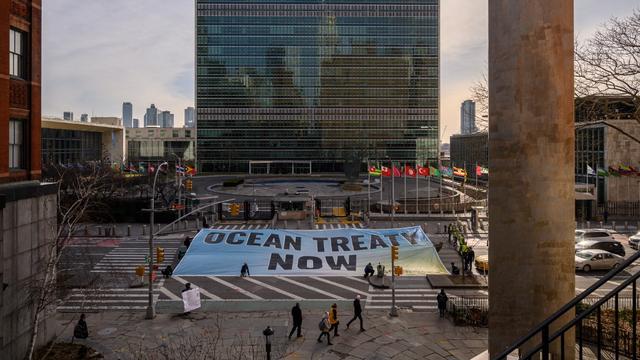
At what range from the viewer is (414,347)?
61.9 feet

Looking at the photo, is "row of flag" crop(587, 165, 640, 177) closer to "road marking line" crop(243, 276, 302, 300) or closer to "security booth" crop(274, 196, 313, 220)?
"security booth" crop(274, 196, 313, 220)

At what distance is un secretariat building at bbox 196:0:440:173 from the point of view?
140625 millimetres

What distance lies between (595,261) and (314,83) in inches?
4689

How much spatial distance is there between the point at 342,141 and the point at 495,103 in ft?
454

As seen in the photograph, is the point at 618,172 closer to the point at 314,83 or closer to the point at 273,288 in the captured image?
the point at 273,288

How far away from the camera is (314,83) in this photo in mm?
145000

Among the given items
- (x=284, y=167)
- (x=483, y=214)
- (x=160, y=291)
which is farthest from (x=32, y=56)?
(x=284, y=167)

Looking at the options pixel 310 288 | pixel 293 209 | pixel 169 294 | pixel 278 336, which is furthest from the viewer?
pixel 293 209

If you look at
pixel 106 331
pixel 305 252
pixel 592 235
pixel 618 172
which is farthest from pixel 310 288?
pixel 618 172

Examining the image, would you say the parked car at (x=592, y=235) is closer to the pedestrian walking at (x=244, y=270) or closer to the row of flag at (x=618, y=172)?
the row of flag at (x=618, y=172)

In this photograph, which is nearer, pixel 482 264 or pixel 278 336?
pixel 278 336

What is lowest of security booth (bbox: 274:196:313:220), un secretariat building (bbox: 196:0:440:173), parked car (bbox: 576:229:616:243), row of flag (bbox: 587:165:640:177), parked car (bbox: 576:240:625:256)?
parked car (bbox: 576:240:625:256)

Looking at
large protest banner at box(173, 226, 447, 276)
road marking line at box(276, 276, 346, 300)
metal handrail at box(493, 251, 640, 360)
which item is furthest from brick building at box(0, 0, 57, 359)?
metal handrail at box(493, 251, 640, 360)

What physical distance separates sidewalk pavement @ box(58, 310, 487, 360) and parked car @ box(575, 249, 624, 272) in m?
15.1
